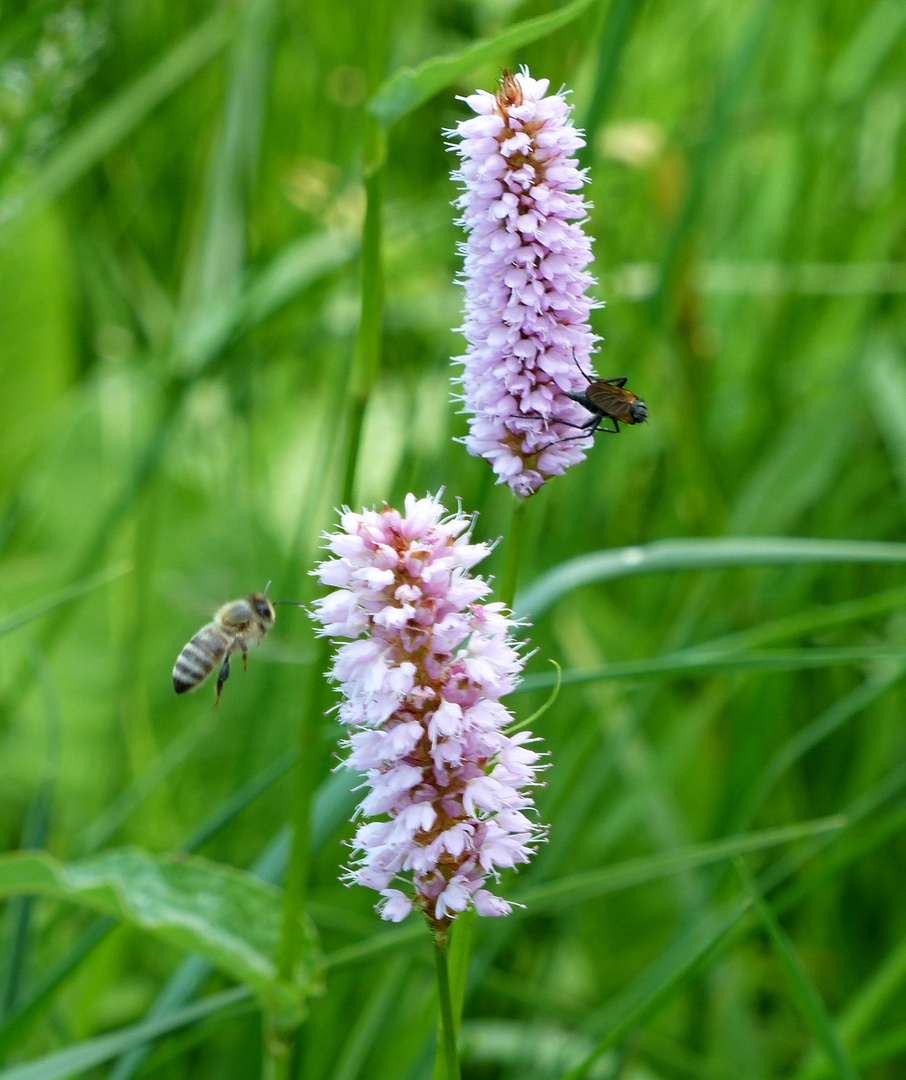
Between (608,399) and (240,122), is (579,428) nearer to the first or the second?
(608,399)

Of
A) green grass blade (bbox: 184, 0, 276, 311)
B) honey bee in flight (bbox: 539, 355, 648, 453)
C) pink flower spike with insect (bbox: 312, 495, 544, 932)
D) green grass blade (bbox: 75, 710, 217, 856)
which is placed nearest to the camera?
pink flower spike with insect (bbox: 312, 495, 544, 932)

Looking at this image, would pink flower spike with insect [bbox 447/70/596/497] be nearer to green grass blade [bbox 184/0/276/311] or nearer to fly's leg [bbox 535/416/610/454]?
fly's leg [bbox 535/416/610/454]

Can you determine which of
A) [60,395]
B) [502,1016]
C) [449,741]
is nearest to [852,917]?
[502,1016]

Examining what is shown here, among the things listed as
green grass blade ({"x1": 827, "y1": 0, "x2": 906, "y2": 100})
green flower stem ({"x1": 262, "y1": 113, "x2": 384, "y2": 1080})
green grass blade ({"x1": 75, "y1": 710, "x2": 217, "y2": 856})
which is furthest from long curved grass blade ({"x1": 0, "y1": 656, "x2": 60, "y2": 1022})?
green grass blade ({"x1": 827, "y1": 0, "x2": 906, "y2": 100})

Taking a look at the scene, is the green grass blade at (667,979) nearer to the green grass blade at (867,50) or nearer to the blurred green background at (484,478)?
the blurred green background at (484,478)

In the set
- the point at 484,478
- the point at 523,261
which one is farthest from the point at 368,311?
the point at 523,261

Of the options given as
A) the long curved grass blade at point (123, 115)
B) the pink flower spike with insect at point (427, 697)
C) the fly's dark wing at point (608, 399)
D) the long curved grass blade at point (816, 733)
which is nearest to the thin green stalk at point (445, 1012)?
the pink flower spike with insect at point (427, 697)
